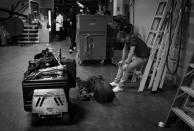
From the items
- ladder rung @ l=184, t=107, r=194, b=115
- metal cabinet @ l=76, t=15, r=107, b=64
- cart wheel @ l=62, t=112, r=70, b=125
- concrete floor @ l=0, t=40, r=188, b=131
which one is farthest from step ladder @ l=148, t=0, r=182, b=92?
metal cabinet @ l=76, t=15, r=107, b=64

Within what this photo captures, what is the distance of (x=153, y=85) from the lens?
14.5 feet

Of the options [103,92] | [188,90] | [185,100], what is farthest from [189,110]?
[103,92]

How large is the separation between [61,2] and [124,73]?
592 inches

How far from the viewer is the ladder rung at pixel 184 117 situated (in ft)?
8.68

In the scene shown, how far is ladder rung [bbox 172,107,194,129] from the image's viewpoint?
2.65m

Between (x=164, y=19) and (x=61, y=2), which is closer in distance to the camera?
(x=164, y=19)

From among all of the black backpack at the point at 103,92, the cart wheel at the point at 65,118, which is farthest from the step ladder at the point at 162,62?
the cart wheel at the point at 65,118

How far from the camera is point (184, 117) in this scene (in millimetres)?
2779

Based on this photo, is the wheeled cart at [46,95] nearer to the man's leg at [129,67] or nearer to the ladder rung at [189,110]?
the ladder rung at [189,110]

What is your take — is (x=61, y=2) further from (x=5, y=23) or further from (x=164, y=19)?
(x=164, y=19)

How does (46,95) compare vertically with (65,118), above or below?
above

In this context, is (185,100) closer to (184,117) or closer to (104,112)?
(184,117)

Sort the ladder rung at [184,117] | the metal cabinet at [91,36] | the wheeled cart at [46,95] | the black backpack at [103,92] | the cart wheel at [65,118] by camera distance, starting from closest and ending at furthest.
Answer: the ladder rung at [184,117], the wheeled cart at [46,95], the cart wheel at [65,118], the black backpack at [103,92], the metal cabinet at [91,36]

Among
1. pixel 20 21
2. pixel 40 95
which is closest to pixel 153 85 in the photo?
pixel 40 95
